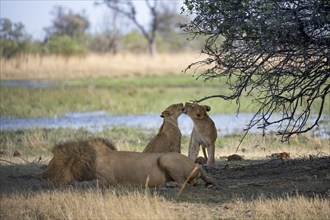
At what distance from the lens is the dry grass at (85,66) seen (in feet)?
94.4

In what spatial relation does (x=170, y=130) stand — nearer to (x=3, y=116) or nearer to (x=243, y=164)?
(x=243, y=164)

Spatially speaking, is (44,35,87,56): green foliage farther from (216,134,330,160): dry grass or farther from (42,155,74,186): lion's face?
(42,155,74,186): lion's face

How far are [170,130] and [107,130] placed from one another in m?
7.52

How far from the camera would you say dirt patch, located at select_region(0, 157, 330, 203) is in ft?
29.2

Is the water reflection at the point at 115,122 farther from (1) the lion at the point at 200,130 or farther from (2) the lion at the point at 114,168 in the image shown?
(2) the lion at the point at 114,168

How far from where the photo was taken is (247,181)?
9.77 metres

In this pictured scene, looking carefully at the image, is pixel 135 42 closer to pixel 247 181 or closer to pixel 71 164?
pixel 247 181

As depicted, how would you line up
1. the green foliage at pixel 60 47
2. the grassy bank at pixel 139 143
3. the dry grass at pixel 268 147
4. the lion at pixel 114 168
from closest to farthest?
1. the lion at pixel 114 168
2. the dry grass at pixel 268 147
3. the grassy bank at pixel 139 143
4. the green foliage at pixel 60 47

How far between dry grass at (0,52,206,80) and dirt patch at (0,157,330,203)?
596 inches

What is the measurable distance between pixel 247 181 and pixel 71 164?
2.25 meters

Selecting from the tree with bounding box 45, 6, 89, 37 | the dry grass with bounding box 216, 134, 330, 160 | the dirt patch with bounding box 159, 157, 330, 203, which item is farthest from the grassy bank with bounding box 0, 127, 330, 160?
the tree with bounding box 45, 6, 89, 37

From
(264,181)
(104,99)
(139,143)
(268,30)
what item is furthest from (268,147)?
(104,99)

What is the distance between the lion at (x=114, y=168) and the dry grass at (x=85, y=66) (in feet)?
53.4

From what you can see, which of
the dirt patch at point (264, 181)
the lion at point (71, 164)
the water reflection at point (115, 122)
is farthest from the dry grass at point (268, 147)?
the lion at point (71, 164)
